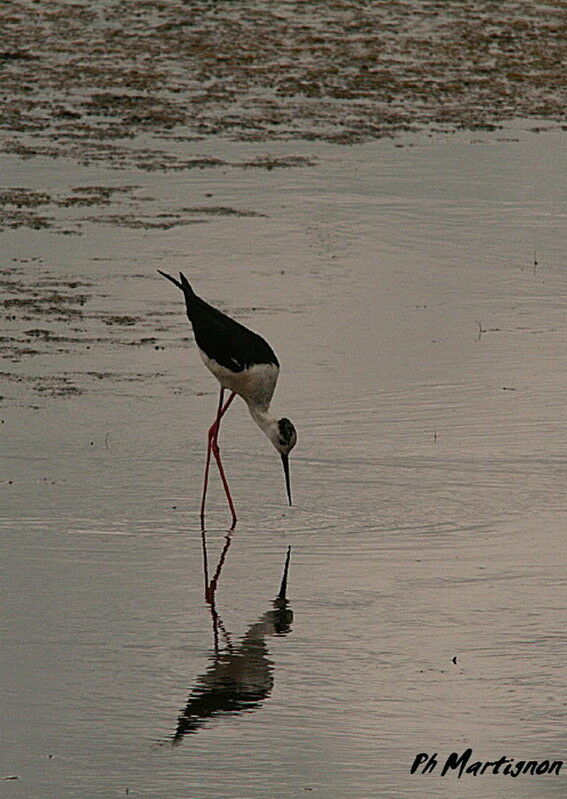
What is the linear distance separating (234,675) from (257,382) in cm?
297

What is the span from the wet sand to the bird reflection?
0.01 m

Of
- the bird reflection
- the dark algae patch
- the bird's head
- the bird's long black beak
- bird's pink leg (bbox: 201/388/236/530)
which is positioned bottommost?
the dark algae patch

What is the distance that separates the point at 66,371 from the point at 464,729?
4843 mm

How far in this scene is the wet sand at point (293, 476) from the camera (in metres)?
6.41

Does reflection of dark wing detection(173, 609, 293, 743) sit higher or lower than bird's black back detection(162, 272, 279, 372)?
higher

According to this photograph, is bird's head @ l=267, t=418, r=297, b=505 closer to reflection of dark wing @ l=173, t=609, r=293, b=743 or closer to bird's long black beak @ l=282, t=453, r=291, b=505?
bird's long black beak @ l=282, t=453, r=291, b=505

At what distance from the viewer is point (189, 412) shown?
10.3m

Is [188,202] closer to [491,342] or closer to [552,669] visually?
[491,342]

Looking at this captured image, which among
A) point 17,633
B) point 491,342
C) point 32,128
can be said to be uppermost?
point 17,633

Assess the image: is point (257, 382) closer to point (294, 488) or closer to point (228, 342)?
point (228, 342)

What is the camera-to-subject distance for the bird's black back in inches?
382

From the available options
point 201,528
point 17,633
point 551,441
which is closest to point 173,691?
point 17,633

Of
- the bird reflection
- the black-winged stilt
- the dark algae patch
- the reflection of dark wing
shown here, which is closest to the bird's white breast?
the black-winged stilt

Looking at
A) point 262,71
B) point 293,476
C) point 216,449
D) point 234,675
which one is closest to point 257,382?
point 216,449
